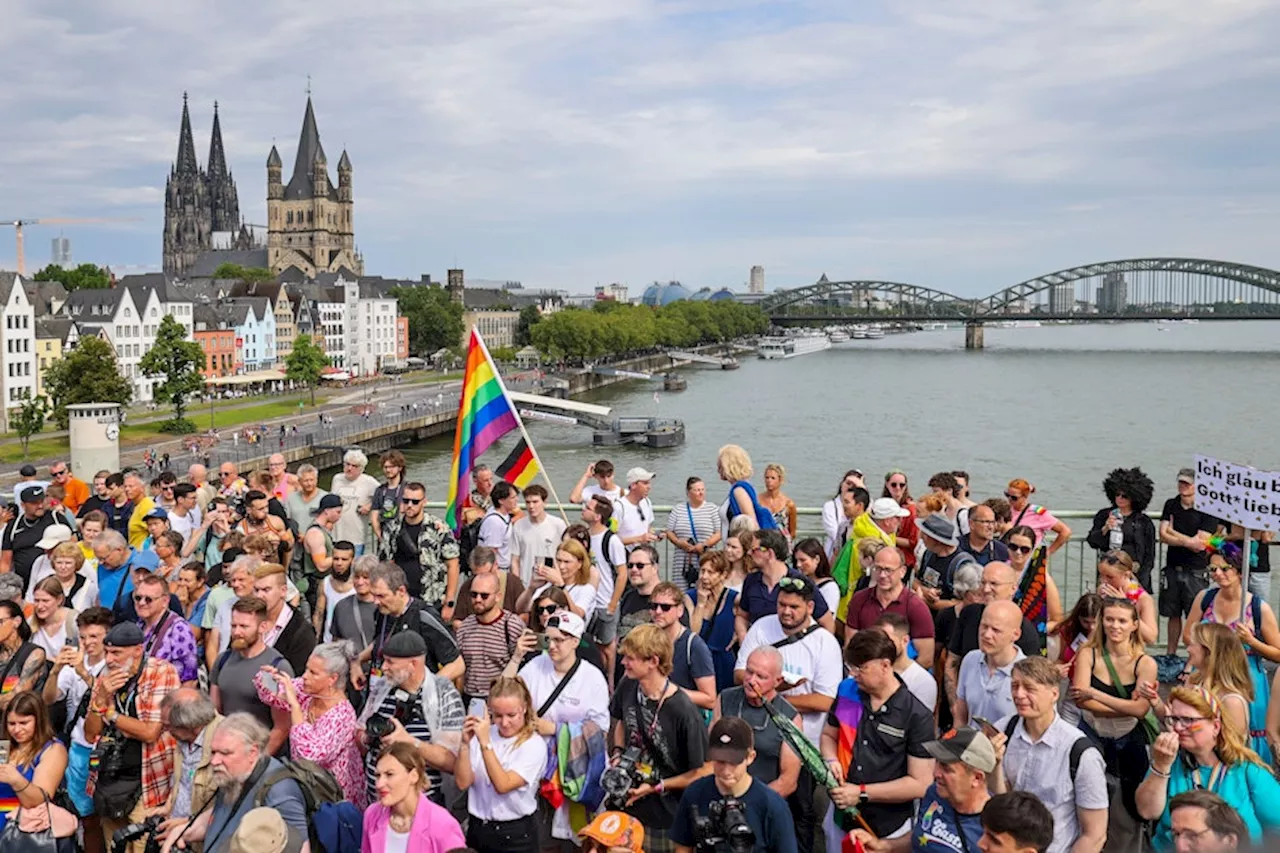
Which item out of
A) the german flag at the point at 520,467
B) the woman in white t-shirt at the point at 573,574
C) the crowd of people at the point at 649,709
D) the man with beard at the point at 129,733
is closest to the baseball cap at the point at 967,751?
the crowd of people at the point at 649,709

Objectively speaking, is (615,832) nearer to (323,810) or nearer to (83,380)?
(323,810)

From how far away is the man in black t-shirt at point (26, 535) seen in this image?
7.73 metres

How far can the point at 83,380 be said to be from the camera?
48.7 meters

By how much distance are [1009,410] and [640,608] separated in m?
58.0

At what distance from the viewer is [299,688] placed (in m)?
4.63

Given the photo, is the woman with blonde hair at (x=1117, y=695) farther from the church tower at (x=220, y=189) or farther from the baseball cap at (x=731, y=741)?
the church tower at (x=220, y=189)

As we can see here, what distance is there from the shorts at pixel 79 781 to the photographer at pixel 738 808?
2.58 m

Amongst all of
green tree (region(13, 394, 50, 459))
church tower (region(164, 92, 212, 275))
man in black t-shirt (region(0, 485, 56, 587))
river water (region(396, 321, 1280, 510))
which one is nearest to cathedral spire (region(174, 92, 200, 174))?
church tower (region(164, 92, 212, 275))

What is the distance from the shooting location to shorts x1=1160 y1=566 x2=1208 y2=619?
6734mm

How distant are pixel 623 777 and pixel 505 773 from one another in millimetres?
417

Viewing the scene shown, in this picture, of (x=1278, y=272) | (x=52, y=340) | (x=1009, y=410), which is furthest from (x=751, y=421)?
(x=1278, y=272)

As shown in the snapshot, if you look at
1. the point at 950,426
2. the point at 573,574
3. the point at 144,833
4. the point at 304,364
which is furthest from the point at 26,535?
the point at 304,364

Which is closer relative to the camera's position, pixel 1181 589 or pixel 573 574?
pixel 573 574

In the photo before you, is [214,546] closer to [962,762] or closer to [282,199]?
[962,762]
